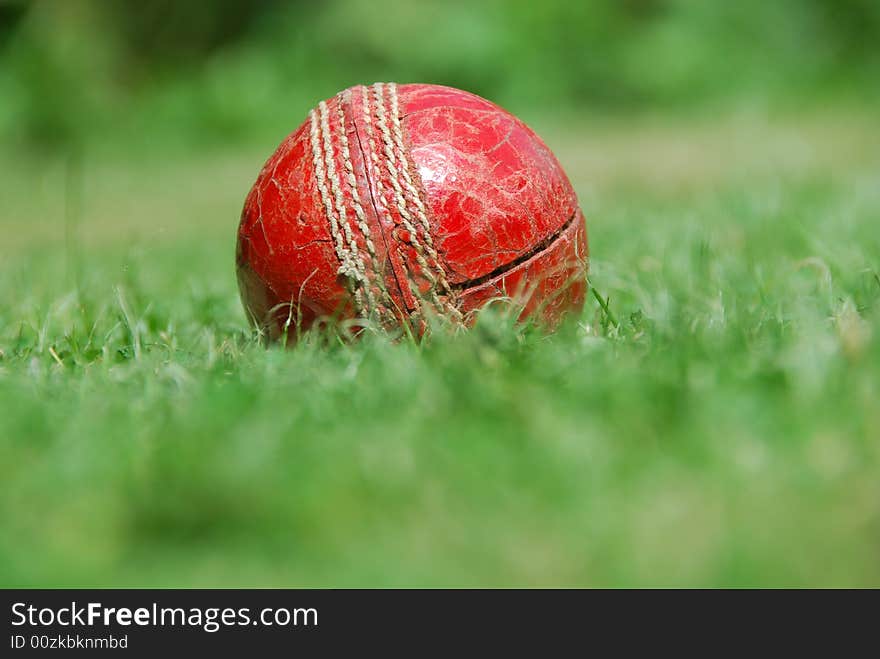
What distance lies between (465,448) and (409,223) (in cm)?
83

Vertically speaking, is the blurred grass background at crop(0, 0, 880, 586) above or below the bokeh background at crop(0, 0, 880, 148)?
below

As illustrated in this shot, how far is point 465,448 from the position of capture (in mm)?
2104

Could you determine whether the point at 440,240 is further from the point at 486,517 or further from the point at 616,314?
the point at 486,517

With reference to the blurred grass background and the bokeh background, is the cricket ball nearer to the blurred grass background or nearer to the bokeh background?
the blurred grass background

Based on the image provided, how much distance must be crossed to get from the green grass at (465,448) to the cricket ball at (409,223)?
12cm

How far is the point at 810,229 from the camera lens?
4.62 metres

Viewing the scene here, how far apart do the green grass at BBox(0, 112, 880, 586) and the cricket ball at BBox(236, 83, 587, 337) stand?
0.39 ft

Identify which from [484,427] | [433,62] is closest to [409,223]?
[484,427]

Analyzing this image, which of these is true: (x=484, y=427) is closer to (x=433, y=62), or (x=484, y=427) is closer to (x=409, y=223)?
(x=409, y=223)

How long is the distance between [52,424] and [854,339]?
182 cm

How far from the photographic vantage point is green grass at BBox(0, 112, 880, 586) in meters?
1.83

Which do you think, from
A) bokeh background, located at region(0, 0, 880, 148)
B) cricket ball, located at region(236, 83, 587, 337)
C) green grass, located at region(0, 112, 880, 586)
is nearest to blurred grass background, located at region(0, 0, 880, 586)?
green grass, located at region(0, 112, 880, 586)

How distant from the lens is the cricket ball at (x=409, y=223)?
9.09 feet

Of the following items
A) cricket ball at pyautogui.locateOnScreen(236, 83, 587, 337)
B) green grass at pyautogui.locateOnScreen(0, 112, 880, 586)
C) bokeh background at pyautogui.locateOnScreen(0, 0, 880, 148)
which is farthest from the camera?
bokeh background at pyautogui.locateOnScreen(0, 0, 880, 148)
